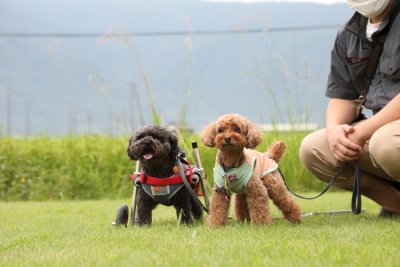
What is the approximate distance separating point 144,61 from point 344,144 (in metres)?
8.91

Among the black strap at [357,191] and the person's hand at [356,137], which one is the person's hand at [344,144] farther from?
the black strap at [357,191]

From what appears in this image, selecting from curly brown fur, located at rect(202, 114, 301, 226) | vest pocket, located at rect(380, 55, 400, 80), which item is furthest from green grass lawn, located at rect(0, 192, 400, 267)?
vest pocket, located at rect(380, 55, 400, 80)

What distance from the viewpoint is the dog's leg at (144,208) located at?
3855mm

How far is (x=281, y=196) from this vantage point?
3750mm

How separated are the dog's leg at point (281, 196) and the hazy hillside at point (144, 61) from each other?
3660mm

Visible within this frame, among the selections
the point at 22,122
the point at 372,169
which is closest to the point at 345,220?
the point at 372,169

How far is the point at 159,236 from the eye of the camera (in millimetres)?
3014

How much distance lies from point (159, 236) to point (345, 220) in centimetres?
127

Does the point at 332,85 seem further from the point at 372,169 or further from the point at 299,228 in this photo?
the point at 299,228

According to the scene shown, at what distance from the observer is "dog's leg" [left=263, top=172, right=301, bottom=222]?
12.2ft

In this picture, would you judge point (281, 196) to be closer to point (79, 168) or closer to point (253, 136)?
point (253, 136)

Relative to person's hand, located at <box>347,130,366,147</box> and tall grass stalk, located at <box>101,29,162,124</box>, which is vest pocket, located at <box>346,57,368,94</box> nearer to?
person's hand, located at <box>347,130,366,147</box>

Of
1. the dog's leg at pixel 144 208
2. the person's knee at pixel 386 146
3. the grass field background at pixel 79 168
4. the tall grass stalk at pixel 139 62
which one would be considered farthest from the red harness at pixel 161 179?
the grass field background at pixel 79 168

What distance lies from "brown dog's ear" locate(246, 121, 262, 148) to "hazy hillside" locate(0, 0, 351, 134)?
12.6 ft
